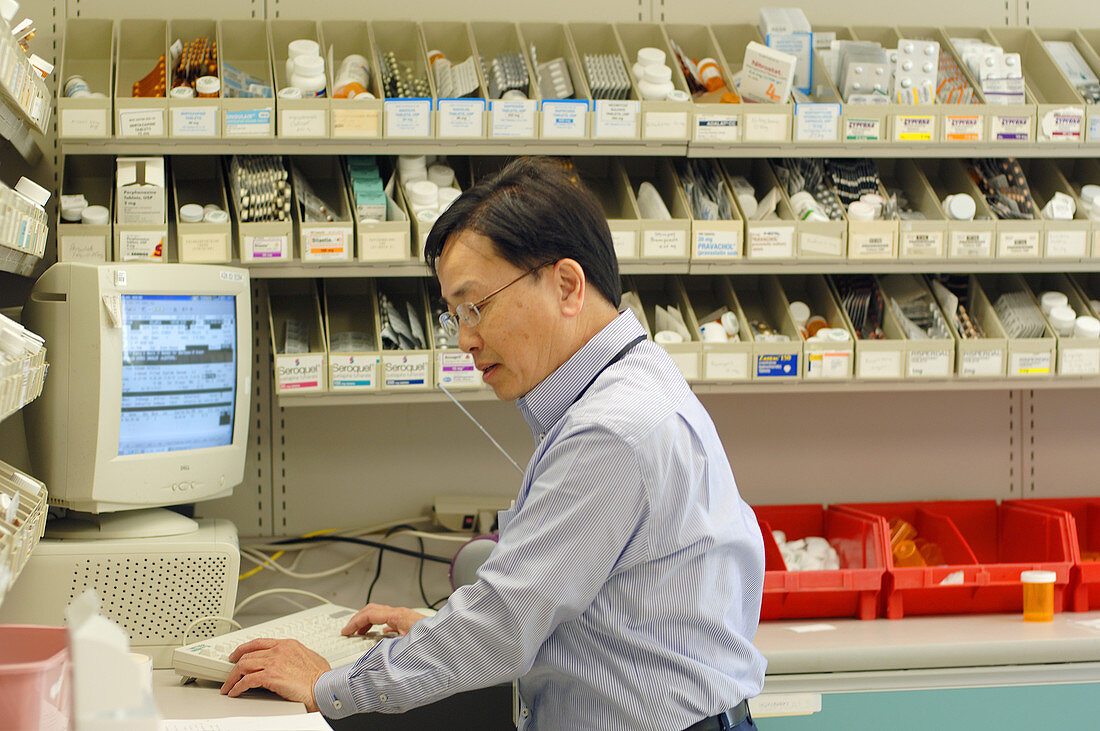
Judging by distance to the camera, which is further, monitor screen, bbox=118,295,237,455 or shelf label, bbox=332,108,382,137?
Result: shelf label, bbox=332,108,382,137

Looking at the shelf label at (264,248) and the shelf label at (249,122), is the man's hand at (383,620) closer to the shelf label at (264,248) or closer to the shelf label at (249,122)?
the shelf label at (264,248)

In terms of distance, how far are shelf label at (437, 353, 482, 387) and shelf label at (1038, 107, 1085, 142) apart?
61.3 inches

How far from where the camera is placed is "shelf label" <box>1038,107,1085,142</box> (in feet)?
8.00

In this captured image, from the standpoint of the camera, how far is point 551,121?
2.29m

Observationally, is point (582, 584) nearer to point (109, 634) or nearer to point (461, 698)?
point (109, 634)

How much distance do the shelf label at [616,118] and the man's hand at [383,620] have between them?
47.6 inches

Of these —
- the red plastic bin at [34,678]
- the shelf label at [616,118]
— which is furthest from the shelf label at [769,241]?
the red plastic bin at [34,678]

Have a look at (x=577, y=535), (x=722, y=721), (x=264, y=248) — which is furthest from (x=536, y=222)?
(x=264, y=248)

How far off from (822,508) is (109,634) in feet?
7.27

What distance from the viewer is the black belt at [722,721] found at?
1.31 m

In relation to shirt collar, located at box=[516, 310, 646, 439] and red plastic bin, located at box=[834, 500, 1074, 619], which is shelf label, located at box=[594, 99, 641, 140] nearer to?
shirt collar, located at box=[516, 310, 646, 439]

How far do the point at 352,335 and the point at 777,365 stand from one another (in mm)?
1067

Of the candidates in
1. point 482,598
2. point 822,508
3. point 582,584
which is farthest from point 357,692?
point 822,508

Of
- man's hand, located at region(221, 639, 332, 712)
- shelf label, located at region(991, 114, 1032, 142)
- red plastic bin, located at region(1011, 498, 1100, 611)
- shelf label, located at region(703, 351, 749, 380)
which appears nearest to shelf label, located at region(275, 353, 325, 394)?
man's hand, located at region(221, 639, 332, 712)
